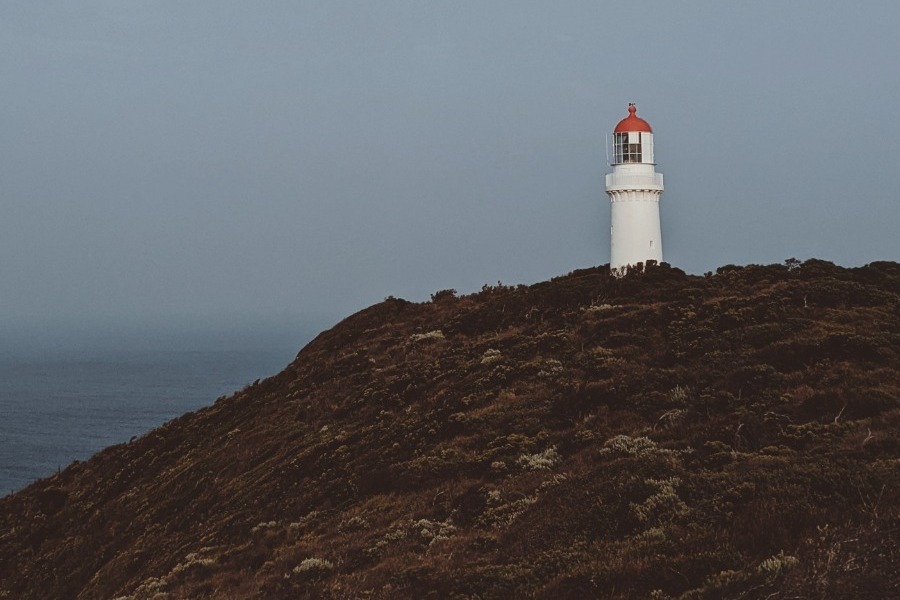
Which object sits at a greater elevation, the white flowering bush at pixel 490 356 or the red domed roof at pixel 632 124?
the red domed roof at pixel 632 124

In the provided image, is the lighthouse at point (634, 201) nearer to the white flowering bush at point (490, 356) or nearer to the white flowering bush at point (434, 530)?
the white flowering bush at point (490, 356)

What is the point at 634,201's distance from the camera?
32219mm

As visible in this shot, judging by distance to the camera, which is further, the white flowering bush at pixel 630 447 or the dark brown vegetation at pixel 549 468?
the white flowering bush at pixel 630 447

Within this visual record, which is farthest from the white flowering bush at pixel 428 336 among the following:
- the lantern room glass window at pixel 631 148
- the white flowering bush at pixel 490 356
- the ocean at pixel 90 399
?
the ocean at pixel 90 399

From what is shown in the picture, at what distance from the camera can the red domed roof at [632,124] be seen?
32.8 metres

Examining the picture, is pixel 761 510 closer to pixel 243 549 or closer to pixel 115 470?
pixel 243 549

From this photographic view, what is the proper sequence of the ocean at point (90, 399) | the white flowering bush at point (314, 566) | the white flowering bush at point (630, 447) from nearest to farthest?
the white flowering bush at point (314, 566) < the white flowering bush at point (630, 447) < the ocean at point (90, 399)

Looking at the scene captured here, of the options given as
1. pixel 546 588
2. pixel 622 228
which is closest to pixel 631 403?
pixel 546 588

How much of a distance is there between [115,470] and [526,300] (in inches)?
643

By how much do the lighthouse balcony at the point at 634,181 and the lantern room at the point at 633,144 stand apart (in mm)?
620

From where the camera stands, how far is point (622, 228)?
3241 cm

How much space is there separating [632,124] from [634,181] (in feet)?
8.25

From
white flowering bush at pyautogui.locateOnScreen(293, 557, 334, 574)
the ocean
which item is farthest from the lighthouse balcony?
the ocean

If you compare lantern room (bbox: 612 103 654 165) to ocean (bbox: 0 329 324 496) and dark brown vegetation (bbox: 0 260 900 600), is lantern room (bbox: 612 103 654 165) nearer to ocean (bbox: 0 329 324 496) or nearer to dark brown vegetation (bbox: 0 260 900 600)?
dark brown vegetation (bbox: 0 260 900 600)
